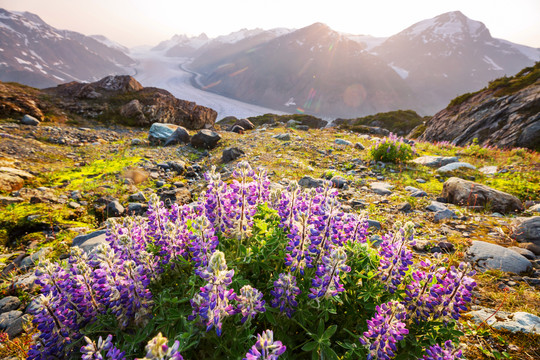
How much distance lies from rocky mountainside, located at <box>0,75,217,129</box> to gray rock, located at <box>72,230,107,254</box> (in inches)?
631

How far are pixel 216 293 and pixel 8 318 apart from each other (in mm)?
4033

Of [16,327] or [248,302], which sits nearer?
[248,302]

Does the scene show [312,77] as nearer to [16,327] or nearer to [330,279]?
[330,279]

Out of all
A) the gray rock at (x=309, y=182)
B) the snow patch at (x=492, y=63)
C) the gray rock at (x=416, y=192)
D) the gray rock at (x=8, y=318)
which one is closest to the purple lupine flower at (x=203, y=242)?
the gray rock at (x=8, y=318)

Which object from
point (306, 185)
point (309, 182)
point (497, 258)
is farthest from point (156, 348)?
point (309, 182)

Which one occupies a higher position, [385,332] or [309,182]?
[385,332]

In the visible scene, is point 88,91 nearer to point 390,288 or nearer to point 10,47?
point 390,288

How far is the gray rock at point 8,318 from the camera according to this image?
3.53m

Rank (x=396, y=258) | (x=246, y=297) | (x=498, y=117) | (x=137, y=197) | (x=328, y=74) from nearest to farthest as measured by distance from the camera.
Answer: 1. (x=246, y=297)
2. (x=396, y=258)
3. (x=137, y=197)
4. (x=498, y=117)
5. (x=328, y=74)

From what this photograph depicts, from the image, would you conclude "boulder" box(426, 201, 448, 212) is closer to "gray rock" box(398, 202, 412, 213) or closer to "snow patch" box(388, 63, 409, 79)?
"gray rock" box(398, 202, 412, 213)

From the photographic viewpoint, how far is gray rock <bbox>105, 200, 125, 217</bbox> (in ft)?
22.5

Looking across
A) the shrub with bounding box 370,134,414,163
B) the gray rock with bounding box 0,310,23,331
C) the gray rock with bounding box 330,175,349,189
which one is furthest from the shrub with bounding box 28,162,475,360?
the shrub with bounding box 370,134,414,163

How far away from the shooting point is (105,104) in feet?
67.0

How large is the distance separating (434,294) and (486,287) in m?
2.63
